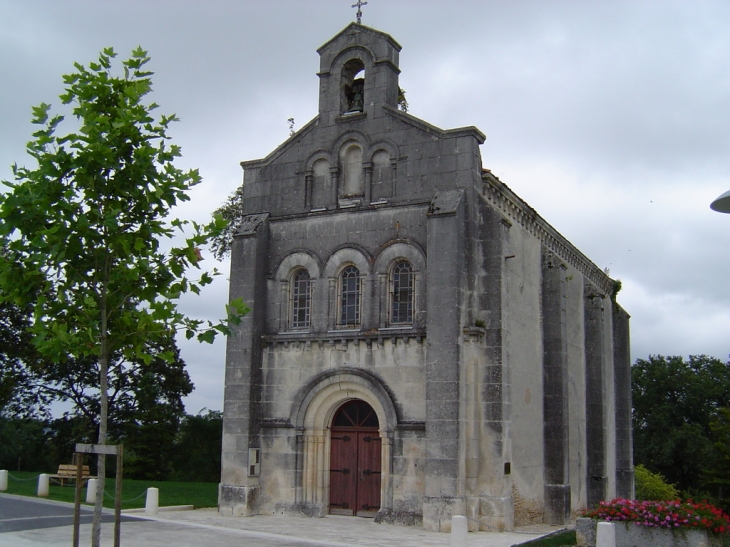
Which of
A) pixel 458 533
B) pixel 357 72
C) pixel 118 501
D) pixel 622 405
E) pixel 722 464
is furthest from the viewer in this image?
pixel 722 464

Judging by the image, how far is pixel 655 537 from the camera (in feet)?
52.3

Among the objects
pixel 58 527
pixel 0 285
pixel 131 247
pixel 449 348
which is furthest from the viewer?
pixel 449 348

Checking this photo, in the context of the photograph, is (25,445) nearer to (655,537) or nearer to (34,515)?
(34,515)

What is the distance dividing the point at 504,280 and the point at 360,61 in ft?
25.5

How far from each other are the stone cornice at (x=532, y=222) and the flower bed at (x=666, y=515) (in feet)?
26.8

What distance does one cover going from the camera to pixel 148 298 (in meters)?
10.7

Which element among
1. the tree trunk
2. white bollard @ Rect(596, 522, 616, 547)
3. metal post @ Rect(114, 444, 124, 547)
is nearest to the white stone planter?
white bollard @ Rect(596, 522, 616, 547)

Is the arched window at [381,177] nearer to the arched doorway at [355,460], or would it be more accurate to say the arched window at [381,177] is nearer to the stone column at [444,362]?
the stone column at [444,362]

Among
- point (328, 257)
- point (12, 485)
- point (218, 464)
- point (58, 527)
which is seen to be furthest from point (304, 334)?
point (218, 464)

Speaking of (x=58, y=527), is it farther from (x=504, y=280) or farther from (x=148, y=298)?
(x=504, y=280)

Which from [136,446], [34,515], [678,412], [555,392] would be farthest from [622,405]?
[678,412]

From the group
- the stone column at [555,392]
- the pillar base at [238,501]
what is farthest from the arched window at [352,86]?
the pillar base at [238,501]

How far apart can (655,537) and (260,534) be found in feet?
27.7

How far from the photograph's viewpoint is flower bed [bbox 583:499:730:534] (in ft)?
51.8
